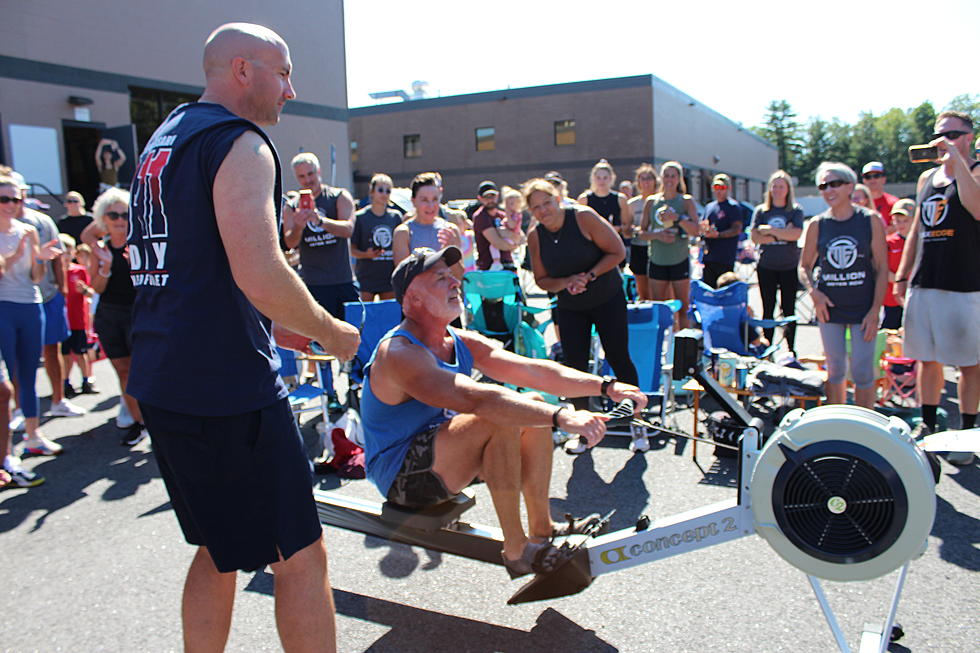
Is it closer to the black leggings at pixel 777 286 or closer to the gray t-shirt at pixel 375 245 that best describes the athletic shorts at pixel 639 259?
the black leggings at pixel 777 286

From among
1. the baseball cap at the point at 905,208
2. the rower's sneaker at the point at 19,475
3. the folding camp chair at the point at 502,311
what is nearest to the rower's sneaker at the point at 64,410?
the rower's sneaker at the point at 19,475

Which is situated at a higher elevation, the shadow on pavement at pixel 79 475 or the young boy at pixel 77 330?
the young boy at pixel 77 330

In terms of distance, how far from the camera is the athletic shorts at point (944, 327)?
4.28 metres

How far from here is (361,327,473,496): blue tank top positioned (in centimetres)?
291

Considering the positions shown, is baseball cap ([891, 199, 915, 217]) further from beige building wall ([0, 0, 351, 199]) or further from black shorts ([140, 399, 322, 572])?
beige building wall ([0, 0, 351, 199])

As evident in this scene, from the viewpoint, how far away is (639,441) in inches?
192

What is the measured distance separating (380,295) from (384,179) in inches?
46.0

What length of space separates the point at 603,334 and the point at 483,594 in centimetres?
237

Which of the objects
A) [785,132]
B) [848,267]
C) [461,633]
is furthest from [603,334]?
[785,132]

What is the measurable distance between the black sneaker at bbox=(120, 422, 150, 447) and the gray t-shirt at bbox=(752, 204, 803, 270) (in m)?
6.16

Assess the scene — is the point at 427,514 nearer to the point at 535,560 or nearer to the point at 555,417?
the point at 535,560

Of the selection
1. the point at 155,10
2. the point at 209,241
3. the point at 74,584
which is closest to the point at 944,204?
the point at 209,241

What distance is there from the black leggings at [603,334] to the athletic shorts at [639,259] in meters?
3.24

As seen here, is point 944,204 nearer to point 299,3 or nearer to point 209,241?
point 209,241
